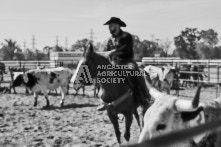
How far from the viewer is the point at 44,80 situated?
35.5 feet

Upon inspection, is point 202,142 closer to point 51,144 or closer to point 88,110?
point 51,144

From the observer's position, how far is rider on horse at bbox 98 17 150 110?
510 centimetres

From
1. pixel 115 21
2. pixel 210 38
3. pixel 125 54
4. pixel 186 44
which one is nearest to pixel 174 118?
pixel 125 54

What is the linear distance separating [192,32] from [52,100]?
169 ft

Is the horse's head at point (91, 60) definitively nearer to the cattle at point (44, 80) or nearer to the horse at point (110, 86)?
the horse at point (110, 86)

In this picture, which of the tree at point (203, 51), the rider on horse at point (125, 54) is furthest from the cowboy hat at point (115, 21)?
the tree at point (203, 51)

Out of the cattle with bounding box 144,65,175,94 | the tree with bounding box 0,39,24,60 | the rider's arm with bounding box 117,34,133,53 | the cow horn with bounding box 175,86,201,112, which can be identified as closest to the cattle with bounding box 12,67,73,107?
the cattle with bounding box 144,65,175,94

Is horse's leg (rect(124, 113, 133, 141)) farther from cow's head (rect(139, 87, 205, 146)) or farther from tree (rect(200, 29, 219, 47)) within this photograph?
tree (rect(200, 29, 219, 47))

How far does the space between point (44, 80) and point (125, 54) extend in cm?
639

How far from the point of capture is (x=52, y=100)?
1209 centimetres

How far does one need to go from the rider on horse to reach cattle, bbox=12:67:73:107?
5861 millimetres

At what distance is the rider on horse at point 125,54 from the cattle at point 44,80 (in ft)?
19.2

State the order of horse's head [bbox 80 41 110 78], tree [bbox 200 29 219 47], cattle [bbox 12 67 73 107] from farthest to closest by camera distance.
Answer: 1. tree [bbox 200 29 219 47]
2. cattle [bbox 12 67 73 107]
3. horse's head [bbox 80 41 110 78]

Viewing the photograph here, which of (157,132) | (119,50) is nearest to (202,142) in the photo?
(157,132)
